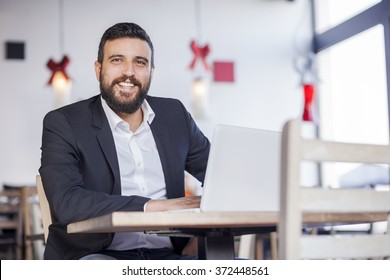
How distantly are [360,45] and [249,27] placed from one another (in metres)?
1.47

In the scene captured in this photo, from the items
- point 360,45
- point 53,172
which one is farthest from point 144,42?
point 360,45

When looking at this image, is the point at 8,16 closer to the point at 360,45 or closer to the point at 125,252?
the point at 360,45

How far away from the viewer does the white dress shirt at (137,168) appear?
6.35 feet

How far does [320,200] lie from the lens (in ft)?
4.14

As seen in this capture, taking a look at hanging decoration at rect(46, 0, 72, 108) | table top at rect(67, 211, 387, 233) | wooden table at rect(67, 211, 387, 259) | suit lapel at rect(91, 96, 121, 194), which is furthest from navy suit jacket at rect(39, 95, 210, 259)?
hanging decoration at rect(46, 0, 72, 108)

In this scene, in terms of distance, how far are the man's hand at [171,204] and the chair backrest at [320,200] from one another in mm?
333

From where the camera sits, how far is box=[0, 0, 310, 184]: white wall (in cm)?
609

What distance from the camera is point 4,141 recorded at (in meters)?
5.97

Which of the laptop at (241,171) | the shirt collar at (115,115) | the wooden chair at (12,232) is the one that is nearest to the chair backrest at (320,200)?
the laptop at (241,171)

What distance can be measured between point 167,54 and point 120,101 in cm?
455

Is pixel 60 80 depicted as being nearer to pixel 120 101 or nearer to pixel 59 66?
pixel 59 66

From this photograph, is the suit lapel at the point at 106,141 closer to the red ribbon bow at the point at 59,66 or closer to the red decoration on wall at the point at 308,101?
the red ribbon bow at the point at 59,66

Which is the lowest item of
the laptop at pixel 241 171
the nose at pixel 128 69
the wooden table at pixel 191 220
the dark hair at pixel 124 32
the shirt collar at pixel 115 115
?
the wooden table at pixel 191 220

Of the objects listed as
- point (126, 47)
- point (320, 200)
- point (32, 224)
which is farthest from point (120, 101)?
point (32, 224)
